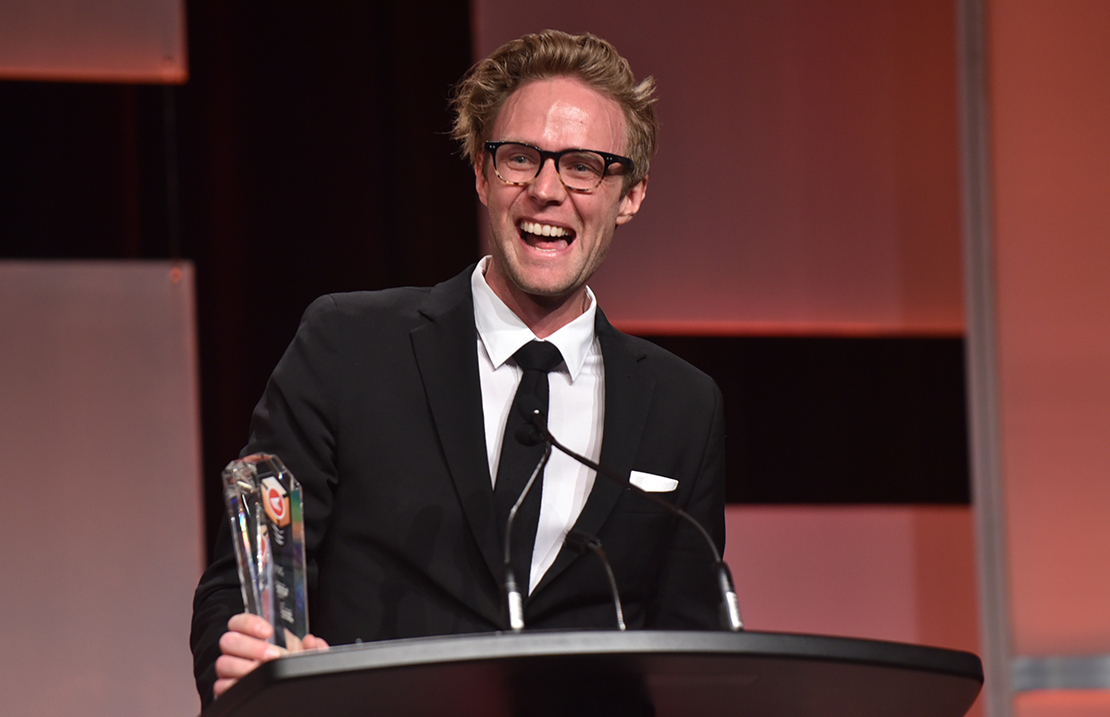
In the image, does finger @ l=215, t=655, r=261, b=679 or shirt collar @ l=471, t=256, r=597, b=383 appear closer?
finger @ l=215, t=655, r=261, b=679

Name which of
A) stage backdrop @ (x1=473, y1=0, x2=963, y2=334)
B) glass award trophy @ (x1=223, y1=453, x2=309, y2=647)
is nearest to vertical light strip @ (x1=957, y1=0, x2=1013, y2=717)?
stage backdrop @ (x1=473, y1=0, x2=963, y2=334)

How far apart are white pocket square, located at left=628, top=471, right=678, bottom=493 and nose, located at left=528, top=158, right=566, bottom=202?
0.41m

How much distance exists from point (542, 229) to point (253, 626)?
800 millimetres

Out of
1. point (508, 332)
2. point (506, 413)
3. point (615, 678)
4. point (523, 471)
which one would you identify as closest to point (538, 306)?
point (508, 332)

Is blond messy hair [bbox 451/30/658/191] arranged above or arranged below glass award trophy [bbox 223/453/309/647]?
above

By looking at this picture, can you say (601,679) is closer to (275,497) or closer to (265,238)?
(275,497)

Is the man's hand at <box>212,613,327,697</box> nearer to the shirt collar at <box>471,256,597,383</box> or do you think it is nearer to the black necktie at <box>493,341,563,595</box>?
the black necktie at <box>493,341,563,595</box>

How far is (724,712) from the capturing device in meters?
0.99

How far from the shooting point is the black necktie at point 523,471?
1.55 meters

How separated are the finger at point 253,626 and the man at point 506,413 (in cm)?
31

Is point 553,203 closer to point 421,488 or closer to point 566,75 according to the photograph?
point 566,75

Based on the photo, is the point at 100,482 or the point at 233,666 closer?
the point at 233,666

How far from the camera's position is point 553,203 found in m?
1.67

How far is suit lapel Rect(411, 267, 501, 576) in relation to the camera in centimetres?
153
